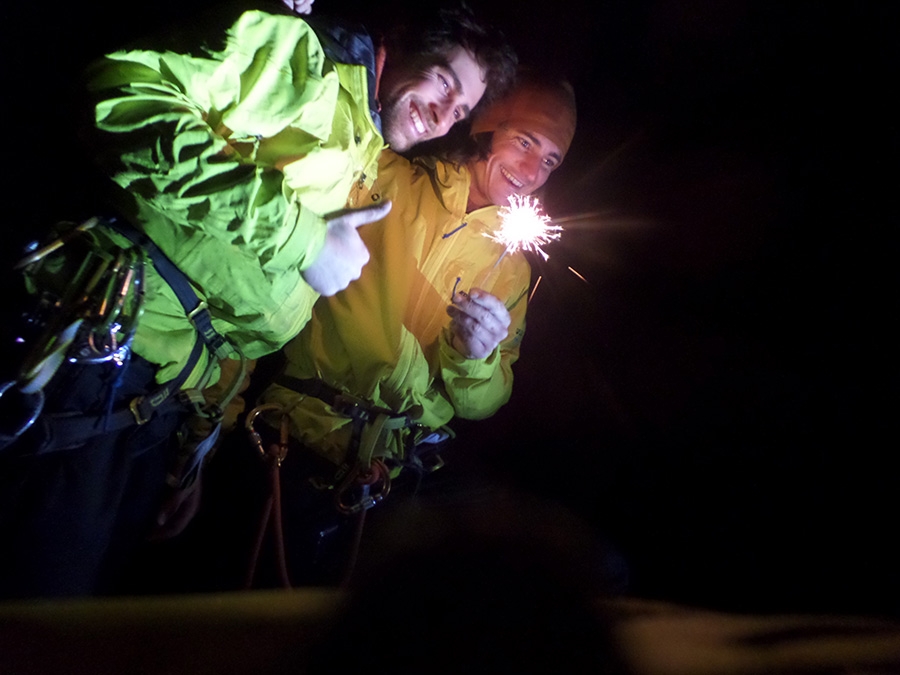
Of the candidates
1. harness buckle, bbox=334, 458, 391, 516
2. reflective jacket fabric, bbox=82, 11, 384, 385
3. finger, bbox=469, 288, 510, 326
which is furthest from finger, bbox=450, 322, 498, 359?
reflective jacket fabric, bbox=82, 11, 384, 385

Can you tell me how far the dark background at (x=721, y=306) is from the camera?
2113 millimetres

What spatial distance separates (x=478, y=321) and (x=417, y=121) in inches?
32.3

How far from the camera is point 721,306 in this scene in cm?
246

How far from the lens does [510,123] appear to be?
7.97 feet

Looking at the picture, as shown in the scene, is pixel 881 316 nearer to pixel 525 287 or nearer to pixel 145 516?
pixel 525 287

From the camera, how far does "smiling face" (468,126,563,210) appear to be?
2402mm

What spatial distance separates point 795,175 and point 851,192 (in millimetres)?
232

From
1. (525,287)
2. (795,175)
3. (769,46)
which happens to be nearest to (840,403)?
(795,175)

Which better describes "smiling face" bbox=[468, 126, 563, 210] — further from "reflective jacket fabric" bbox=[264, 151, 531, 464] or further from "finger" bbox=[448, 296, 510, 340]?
"finger" bbox=[448, 296, 510, 340]

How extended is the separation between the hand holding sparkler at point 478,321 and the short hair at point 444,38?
0.95m

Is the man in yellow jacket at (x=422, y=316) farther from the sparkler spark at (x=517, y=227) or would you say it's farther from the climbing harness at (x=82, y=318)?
the climbing harness at (x=82, y=318)

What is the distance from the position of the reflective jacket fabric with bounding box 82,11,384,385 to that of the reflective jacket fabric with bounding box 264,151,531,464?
440mm

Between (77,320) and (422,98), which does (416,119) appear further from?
(77,320)

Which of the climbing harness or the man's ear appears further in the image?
the man's ear
